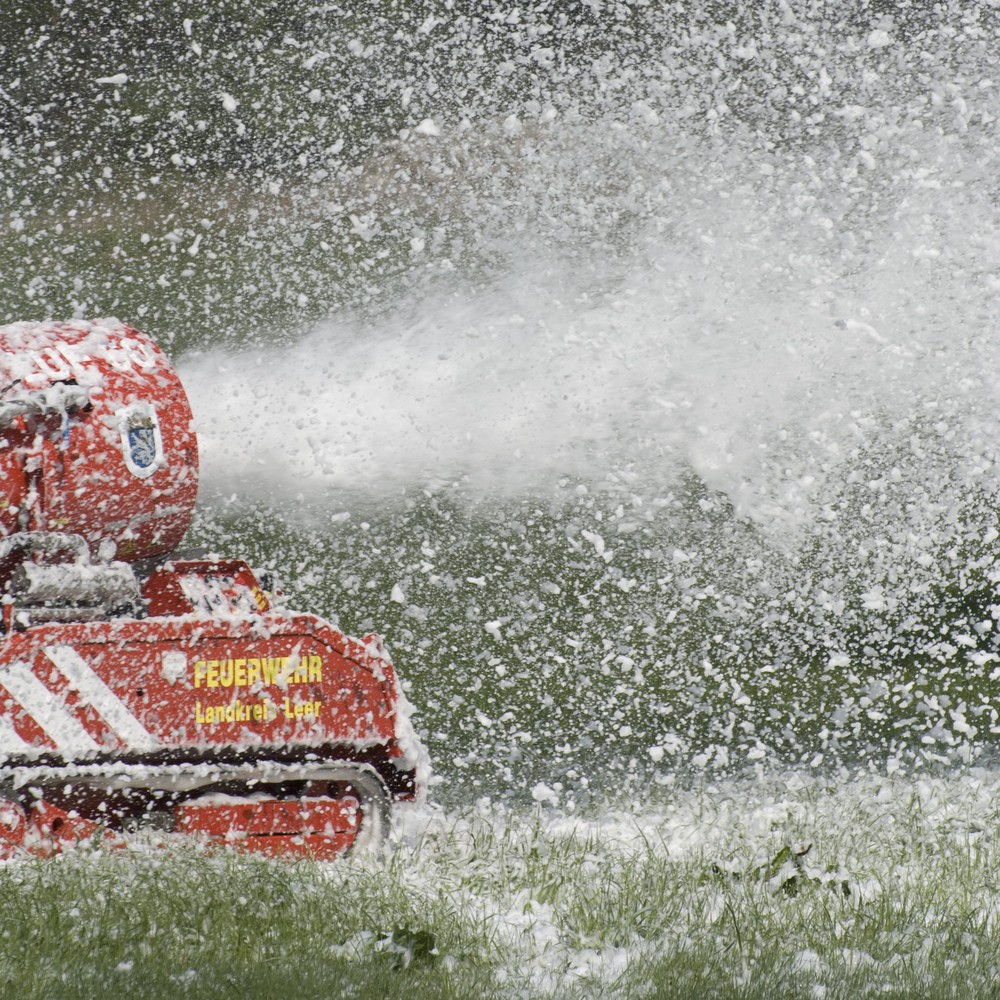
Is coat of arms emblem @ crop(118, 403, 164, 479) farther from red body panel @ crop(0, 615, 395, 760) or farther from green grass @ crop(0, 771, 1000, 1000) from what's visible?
green grass @ crop(0, 771, 1000, 1000)

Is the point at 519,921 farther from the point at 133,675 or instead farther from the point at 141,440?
the point at 141,440

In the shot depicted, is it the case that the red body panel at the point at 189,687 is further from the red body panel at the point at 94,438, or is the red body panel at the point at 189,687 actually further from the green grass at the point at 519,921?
the red body panel at the point at 94,438

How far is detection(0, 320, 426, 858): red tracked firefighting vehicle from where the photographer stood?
152 inches

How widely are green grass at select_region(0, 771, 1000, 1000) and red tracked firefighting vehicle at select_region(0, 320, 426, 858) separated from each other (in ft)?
0.97

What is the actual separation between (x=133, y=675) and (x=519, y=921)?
1534 mm

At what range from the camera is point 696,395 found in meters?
6.48

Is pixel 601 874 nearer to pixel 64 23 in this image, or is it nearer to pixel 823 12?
pixel 823 12

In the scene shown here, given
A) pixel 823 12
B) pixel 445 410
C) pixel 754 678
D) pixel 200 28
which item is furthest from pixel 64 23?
pixel 754 678

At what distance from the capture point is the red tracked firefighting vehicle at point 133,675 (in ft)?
12.7

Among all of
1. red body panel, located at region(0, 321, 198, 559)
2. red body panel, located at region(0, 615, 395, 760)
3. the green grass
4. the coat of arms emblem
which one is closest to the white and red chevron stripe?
red body panel, located at region(0, 615, 395, 760)

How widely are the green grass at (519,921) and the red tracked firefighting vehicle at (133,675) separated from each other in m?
0.30

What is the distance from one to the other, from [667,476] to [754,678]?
1.27 metres

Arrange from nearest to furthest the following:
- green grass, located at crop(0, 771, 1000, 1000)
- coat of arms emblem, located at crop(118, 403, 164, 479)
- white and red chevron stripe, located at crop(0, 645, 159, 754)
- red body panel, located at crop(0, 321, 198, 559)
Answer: green grass, located at crop(0, 771, 1000, 1000)
white and red chevron stripe, located at crop(0, 645, 159, 754)
red body panel, located at crop(0, 321, 198, 559)
coat of arms emblem, located at crop(118, 403, 164, 479)

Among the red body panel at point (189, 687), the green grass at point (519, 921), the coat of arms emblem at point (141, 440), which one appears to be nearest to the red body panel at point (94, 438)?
the coat of arms emblem at point (141, 440)
